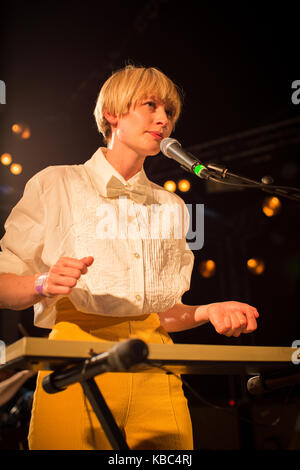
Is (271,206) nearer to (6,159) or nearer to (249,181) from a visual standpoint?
(6,159)

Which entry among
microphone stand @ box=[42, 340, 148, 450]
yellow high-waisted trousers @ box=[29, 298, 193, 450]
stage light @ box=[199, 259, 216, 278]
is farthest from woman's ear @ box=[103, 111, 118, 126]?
stage light @ box=[199, 259, 216, 278]

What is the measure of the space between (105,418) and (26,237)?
0.70 meters

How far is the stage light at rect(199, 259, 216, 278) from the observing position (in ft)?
14.5

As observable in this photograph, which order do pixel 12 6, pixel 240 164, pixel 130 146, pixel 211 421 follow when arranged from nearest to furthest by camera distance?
1. pixel 130 146
2. pixel 12 6
3. pixel 211 421
4. pixel 240 164

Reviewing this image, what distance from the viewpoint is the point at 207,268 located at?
4453 millimetres

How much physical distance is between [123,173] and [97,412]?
1.01 meters

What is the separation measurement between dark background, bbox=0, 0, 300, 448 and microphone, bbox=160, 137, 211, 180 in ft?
5.14

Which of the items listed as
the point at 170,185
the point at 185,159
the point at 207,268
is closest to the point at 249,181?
the point at 185,159

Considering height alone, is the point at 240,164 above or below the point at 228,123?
below
